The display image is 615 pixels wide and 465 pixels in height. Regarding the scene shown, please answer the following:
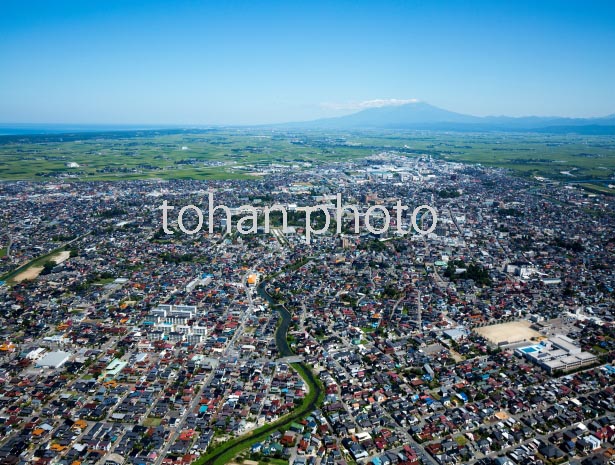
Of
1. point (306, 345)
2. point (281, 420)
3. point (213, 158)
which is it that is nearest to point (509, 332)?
point (306, 345)

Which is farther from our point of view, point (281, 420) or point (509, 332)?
point (509, 332)

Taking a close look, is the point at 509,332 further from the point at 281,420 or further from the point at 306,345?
the point at 281,420

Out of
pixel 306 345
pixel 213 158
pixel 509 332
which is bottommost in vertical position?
pixel 509 332

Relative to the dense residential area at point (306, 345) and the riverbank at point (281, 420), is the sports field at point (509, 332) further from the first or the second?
the riverbank at point (281, 420)

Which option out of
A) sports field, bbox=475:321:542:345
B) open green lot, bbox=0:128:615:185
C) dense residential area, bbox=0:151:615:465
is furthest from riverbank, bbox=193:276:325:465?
open green lot, bbox=0:128:615:185

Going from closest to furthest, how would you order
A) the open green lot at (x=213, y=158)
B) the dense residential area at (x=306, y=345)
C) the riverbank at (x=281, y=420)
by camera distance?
the riverbank at (x=281, y=420)
the dense residential area at (x=306, y=345)
the open green lot at (x=213, y=158)

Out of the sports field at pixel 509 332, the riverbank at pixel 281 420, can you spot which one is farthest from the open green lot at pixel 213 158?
the riverbank at pixel 281 420

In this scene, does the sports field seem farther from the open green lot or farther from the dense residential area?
the open green lot

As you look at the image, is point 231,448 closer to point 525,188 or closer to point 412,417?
point 412,417
